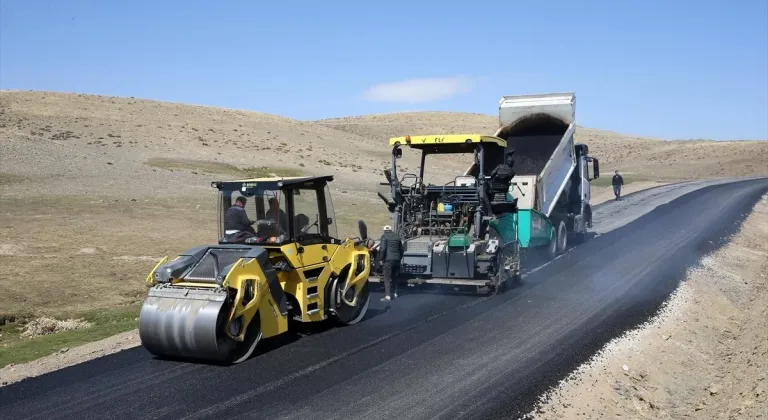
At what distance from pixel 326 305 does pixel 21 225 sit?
15941mm

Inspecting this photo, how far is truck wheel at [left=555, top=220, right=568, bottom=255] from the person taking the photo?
21.7 meters

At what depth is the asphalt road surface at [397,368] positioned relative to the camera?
847 centimetres

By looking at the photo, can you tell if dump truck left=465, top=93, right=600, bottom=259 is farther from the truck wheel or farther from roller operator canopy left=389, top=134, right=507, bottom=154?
roller operator canopy left=389, top=134, right=507, bottom=154

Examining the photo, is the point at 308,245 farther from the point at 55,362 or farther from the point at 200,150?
the point at 200,150

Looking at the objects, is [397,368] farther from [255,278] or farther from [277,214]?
[277,214]

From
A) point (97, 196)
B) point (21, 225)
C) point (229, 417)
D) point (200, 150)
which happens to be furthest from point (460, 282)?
point (200, 150)

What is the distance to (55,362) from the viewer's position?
10.9 m

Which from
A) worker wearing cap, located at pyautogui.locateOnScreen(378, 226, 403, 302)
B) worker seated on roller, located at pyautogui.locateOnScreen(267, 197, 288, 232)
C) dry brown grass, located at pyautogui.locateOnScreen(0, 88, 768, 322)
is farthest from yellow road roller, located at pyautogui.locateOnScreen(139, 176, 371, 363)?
dry brown grass, located at pyautogui.locateOnScreen(0, 88, 768, 322)

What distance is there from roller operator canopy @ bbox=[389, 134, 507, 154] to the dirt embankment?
17.0 feet

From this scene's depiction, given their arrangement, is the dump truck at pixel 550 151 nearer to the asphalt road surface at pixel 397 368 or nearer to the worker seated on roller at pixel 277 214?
the asphalt road surface at pixel 397 368

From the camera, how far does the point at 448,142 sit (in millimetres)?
16812

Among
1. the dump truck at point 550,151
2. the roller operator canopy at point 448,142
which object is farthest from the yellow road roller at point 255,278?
the dump truck at point 550,151

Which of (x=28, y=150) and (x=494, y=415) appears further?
(x=28, y=150)

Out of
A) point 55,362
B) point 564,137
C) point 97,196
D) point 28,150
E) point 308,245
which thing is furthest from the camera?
point 28,150
